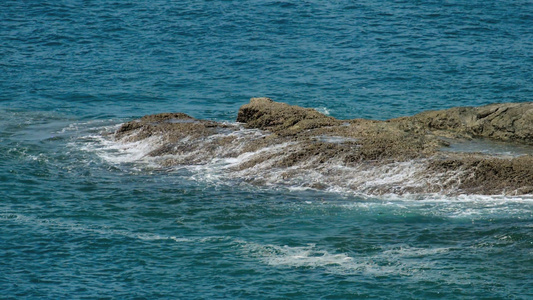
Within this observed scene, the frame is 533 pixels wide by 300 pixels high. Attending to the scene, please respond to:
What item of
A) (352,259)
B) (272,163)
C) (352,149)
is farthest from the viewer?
(272,163)

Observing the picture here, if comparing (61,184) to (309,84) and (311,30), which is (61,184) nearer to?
(309,84)

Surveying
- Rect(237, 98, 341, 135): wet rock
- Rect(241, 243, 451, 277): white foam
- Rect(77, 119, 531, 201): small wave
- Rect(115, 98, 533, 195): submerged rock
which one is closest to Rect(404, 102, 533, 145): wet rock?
Rect(115, 98, 533, 195): submerged rock

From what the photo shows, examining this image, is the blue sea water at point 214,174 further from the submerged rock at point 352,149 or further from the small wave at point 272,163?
the submerged rock at point 352,149

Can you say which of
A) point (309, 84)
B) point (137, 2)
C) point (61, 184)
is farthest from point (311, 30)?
point (61, 184)

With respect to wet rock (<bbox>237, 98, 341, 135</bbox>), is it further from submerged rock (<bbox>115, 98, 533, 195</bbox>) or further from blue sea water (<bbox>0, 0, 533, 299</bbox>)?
blue sea water (<bbox>0, 0, 533, 299</bbox>)

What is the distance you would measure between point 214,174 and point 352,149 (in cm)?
389

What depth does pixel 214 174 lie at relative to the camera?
74.3ft

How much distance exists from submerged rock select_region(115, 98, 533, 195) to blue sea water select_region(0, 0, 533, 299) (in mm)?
673

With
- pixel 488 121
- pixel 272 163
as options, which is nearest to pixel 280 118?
pixel 272 163

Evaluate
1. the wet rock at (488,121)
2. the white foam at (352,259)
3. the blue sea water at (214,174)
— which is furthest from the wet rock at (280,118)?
the white foam at (352,259)

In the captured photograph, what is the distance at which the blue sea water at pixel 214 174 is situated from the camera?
51.2 feet

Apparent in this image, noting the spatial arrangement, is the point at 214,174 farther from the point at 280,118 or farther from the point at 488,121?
the point at 488,121

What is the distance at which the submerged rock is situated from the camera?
65.6 ft

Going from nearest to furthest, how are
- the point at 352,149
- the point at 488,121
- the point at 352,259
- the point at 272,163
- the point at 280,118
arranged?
the point at 352,259
the point at 352,149
the point at 272,163
the point at 488,121
the point at 280,118
